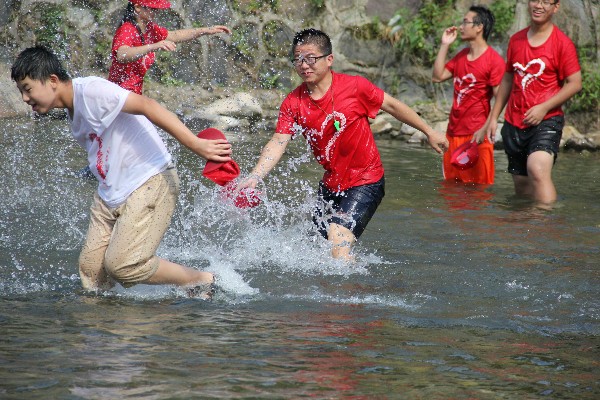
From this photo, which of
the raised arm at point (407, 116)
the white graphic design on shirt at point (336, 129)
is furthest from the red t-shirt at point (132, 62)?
the raised arm at point (407, 116)

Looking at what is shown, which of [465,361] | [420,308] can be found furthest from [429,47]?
[465,361]

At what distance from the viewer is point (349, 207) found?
19.5 feet

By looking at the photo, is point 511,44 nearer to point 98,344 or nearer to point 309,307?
point 309,307

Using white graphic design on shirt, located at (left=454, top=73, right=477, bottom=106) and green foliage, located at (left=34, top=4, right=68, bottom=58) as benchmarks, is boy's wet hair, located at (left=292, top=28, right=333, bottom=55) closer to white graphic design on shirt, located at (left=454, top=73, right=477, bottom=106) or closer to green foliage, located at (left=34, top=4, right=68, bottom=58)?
white graphic design on shirt, located at (left=454, top=73, right=477, bottom=106)

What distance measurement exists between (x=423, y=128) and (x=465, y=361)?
2.04 meters

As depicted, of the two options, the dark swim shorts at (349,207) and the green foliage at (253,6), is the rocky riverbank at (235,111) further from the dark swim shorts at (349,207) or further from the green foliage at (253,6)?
the dark swim shorts at (349,207)

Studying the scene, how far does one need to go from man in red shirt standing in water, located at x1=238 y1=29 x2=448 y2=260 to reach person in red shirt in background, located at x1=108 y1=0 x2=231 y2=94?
1.46m

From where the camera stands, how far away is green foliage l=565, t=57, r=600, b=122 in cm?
1205

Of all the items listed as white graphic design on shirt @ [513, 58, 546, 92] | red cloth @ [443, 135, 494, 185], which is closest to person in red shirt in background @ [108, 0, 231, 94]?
white graphic design on shirt @ [513, 58, 546, 92]

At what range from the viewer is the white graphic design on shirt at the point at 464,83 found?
9.49 m

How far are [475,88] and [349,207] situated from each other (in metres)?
3.96

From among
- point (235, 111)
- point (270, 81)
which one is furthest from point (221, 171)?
point (270, 81)

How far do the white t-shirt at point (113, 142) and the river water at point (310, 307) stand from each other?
64 cm

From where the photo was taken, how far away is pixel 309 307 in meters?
5.14
